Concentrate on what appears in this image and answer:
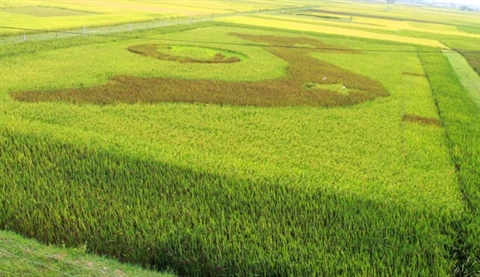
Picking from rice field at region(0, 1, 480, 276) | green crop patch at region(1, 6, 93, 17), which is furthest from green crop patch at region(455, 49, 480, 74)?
green crop patch at region(1, 6, 93, 17)

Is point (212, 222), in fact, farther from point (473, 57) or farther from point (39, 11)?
point (39, 11)

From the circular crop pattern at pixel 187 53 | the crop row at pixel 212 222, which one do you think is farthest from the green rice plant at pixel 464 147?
the circular crop pattern at pixel 187 53

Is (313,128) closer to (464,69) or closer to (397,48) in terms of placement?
(464,69)

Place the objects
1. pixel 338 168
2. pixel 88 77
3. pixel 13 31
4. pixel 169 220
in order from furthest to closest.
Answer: pixel 13 31, pixel 88 77, pixel 338 168, pixel 169 220

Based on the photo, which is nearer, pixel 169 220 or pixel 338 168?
pixel 169 220

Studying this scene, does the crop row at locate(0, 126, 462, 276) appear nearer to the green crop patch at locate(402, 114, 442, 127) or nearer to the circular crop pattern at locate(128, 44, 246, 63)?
the green crop patch at locate(402, 114, 442, 127)

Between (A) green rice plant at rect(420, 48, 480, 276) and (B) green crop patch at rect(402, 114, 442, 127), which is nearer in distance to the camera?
(A) green rice plant at rect(420, 48, 480, 276)

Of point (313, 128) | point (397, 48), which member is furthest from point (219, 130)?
point (397, 48)
